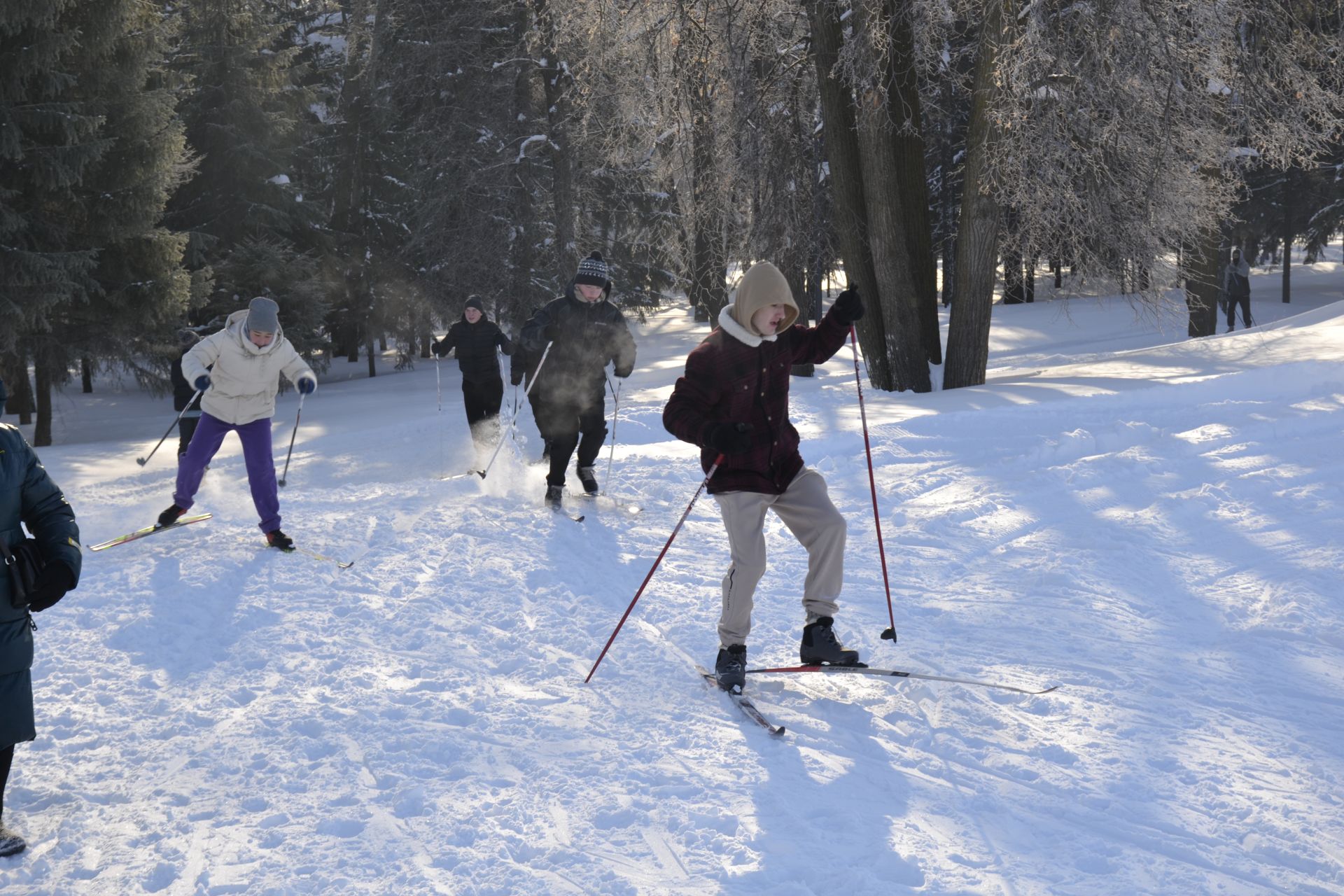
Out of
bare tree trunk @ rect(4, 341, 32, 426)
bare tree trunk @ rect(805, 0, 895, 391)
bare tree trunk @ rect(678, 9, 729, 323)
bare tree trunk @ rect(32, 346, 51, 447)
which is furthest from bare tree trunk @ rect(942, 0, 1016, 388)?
bare tree trunk @ rect(32, 346, 51, 447)

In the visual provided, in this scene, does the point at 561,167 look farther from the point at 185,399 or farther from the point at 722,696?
the point at 722,696

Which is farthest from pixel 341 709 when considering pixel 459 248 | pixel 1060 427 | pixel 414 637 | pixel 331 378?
pixel 331 378

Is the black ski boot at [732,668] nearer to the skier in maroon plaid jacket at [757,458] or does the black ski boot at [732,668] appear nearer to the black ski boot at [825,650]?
the skier in maroon plaid jacket at [757,458]

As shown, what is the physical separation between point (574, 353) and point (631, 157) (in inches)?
275

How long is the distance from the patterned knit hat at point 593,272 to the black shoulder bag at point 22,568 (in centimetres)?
529

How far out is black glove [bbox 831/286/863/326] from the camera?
16.1 ft

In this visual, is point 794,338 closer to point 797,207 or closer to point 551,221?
point 797,207

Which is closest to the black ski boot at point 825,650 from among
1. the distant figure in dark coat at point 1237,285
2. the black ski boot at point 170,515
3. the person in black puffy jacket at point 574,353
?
the person in black puffy jacket at point 574,353

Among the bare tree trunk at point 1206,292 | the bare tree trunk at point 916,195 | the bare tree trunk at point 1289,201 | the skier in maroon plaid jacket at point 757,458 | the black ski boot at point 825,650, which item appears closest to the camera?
the skier in maroon plaid jacket at point 757,458

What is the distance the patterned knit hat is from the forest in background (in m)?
4.42

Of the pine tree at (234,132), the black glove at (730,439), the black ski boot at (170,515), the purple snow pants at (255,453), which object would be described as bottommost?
the black ski boot at (170,515)

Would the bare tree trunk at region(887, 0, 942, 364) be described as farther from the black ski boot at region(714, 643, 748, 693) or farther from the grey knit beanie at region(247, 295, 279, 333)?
the black ski boot at region(714, 643, 748, 693)

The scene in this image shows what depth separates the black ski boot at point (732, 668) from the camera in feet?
16.0

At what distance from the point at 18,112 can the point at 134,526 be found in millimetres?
12066
